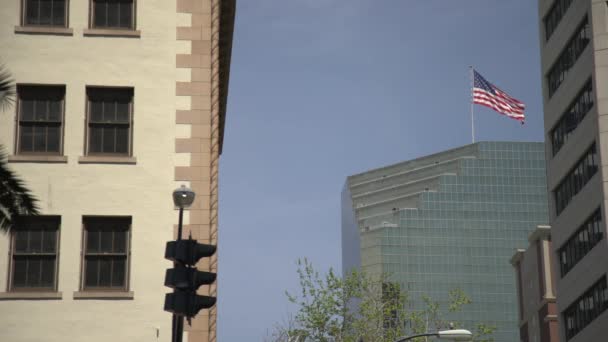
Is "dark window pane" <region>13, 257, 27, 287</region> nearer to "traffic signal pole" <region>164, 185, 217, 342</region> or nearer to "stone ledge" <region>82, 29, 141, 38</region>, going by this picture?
"stone ledge" <region>82, 29, 141, 38</region>

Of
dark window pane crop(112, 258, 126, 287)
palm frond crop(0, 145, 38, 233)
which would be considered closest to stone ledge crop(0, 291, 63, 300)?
dark window pane crop(112, 258, 126, 287)

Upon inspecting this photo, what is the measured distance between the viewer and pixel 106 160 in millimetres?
30141

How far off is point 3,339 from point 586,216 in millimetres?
47206

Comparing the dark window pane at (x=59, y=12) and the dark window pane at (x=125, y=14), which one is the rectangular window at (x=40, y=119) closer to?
the dark window pane at (x=59, y=12)

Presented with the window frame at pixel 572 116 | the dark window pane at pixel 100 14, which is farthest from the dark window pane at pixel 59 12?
the window frame at pixel 572 116

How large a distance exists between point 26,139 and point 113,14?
13.3 feet

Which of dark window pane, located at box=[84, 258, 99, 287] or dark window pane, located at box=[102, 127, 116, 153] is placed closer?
dark window pane, located at box=[84, 258, 99, 287]

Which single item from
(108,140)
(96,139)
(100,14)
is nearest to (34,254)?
(96,139)

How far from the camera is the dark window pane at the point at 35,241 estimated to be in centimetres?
2958

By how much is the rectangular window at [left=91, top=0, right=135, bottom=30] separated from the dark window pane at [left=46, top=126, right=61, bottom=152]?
9.60ft

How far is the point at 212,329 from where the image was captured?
29828 millimetres

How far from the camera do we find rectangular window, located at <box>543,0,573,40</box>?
7444 cm

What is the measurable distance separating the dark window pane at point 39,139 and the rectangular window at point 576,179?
43363mm

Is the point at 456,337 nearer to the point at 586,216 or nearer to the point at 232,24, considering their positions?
the point at 232,24
